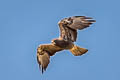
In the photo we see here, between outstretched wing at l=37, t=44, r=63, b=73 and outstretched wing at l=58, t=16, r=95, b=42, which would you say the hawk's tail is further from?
outstretched wing at l=37, t=44, r=63, b=73

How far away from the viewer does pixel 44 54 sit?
23453 millimetres

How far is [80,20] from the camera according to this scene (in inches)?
847

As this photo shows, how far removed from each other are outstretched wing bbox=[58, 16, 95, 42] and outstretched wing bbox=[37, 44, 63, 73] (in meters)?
1.02

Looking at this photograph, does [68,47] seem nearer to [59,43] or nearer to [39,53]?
[59,43]

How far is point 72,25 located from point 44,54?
2428 mm

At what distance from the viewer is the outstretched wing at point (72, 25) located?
2120cm

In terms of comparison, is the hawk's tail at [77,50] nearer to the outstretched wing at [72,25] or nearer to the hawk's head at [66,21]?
the outstretched wing at [72,25]

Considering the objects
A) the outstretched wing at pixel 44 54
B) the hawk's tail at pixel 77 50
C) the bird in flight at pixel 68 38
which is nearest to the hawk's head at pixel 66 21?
the bird in flight at pixel 68 38

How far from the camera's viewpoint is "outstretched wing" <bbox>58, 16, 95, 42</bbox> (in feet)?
69.6

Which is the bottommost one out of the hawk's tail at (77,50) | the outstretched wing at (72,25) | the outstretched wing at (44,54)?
the outstretched wing at (44,54)

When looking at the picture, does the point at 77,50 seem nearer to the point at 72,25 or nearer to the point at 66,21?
the point at 72,25

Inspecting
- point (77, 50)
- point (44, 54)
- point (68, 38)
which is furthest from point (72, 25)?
point (44, 54)

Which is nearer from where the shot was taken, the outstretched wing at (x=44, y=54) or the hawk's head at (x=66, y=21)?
the hawk's head at (x=66, y=21)

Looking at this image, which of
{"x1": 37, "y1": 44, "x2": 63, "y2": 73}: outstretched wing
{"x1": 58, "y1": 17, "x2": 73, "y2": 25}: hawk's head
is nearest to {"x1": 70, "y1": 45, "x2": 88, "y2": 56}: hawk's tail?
{"x1": 37, "y1": 44, "x2": 63, "y2": 73}: outstretched wing
